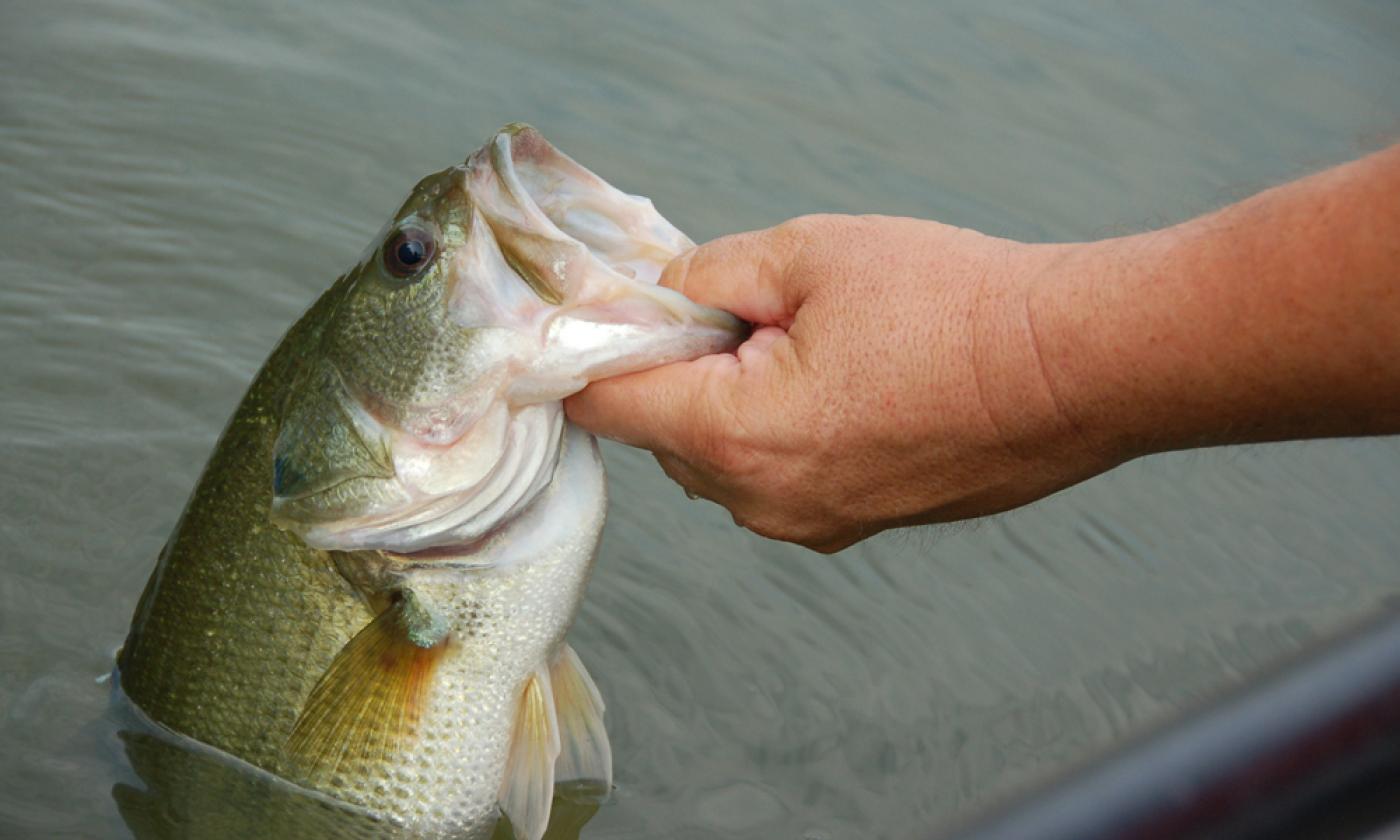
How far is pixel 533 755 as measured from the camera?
3.05 m

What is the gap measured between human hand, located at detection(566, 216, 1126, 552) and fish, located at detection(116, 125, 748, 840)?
9 cm

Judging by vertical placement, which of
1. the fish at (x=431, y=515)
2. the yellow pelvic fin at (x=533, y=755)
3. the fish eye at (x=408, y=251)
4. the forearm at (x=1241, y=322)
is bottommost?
the yellow pelvic fin at (x=533, y=755)

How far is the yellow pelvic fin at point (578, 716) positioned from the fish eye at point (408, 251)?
2.84 ft

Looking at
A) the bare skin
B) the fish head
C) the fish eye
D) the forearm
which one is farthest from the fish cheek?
the forearm

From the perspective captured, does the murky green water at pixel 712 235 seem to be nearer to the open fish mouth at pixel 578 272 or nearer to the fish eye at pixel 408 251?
the open fish mouth at pixel 578 272

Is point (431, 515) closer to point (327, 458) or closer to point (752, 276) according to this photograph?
point (327, 458)

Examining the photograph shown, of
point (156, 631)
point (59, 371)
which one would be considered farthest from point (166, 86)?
point (156, 631)

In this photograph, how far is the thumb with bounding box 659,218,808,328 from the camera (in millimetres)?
2559

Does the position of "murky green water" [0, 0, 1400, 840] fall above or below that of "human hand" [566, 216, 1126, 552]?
below

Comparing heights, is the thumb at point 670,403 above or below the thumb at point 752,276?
below

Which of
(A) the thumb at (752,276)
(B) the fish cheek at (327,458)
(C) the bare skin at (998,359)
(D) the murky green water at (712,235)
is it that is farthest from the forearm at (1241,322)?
(B) the fish cheek at (327,458)

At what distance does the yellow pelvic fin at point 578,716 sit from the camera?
10.3 ft

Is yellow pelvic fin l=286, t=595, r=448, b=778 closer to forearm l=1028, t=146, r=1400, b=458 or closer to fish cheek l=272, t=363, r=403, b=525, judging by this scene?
fish cheek l=272, t=363, r=403, b=525

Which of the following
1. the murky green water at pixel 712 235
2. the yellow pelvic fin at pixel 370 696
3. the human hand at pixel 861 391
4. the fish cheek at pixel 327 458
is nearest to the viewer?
the human hand at pixel 861 391
